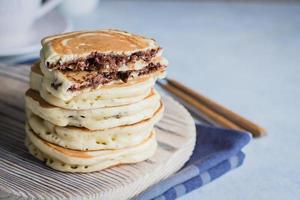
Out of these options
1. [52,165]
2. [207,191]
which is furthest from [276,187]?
[52,165]

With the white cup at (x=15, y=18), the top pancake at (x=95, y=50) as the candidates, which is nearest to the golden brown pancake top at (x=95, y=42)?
the top pancake at (x=95, y=50)

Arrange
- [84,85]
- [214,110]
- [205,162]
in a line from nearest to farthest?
[84,85], [205,162], [214,110]

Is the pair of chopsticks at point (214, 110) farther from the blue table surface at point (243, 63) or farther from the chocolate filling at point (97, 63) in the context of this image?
the chocolate filling at point (97, 63)

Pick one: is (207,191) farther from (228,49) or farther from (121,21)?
(121,21)

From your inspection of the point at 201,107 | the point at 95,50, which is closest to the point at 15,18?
the point at 201,107

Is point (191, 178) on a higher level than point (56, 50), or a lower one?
lower

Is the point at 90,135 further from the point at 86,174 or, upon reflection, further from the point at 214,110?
the point at 214,110
